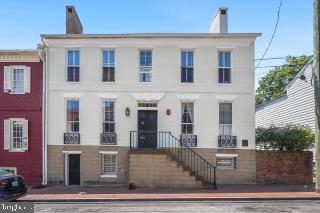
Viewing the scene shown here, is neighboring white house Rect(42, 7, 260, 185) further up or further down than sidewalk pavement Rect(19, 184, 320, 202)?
further up

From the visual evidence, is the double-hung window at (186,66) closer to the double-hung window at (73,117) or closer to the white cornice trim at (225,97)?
the white cornice trim at (225,97)

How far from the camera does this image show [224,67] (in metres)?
21.2

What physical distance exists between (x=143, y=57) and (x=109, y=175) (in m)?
6.38

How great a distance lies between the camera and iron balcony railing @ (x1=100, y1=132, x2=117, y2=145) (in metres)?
20.9

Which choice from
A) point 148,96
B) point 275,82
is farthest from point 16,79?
point 275,82

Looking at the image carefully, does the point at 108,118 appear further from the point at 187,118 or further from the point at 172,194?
the point at 172,194

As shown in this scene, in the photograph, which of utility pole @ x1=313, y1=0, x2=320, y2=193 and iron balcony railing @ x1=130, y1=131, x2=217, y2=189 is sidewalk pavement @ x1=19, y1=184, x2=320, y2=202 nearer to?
iron balcony railing @ x1=130, y1=131, x2=217, y2=189

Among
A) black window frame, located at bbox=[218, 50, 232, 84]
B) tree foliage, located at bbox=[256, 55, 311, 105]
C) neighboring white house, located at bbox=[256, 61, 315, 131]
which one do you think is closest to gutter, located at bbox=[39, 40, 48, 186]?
black window frame, located at bbox=[218, 50, 232, 84]

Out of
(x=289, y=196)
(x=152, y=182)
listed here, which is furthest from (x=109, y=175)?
(x=289, y=196)

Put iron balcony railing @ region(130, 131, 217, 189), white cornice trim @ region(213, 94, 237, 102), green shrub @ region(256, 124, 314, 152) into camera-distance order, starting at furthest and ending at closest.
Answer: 1. green shrub @ region(256, 124, 314, 152)
2. white cornice trim @ region(213, 94, 237, 102)
3. iron balcony railing @ region(130, 131, 217, 189)

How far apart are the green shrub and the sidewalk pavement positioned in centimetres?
250

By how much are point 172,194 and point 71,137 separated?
6.69 m

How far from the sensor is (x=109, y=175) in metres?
20.8

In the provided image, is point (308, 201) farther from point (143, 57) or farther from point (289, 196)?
point (143, 57)
